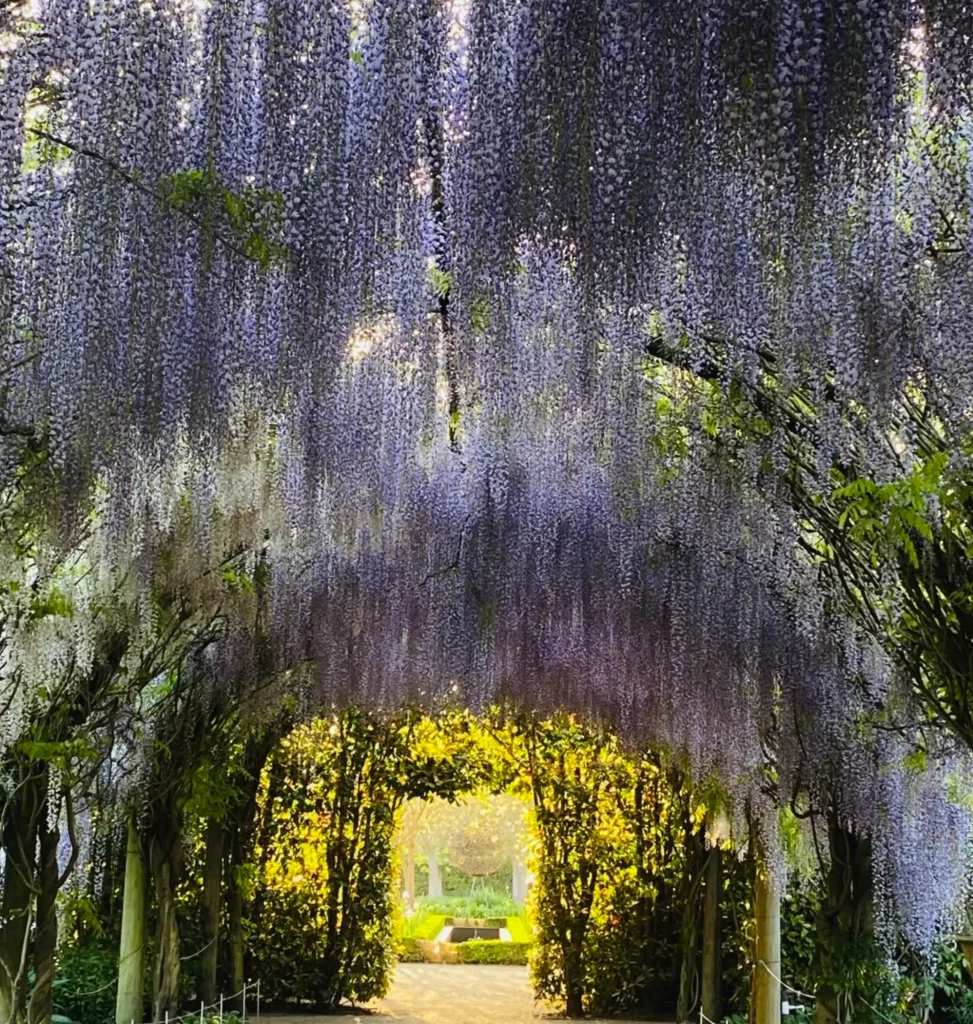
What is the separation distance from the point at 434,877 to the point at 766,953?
12.8 meters

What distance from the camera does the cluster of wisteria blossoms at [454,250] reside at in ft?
7.07

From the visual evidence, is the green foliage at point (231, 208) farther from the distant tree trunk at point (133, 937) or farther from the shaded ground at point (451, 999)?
the shaded ground at point (451, 999)

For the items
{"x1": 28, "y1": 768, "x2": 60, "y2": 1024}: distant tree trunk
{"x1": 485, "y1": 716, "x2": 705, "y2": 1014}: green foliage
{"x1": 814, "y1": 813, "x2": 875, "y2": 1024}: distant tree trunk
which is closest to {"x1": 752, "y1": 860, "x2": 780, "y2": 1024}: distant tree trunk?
{"x1": 814, "y1": 813, "x2": 875, "y2": 1024}: distant tree trunk

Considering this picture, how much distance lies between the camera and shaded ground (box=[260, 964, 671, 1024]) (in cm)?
824

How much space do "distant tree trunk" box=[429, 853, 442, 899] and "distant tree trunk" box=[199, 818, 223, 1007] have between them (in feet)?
34.8

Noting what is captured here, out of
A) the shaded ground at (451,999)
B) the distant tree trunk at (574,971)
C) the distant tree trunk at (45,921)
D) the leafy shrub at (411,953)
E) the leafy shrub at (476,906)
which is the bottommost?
the leafy shrub at (476,906)

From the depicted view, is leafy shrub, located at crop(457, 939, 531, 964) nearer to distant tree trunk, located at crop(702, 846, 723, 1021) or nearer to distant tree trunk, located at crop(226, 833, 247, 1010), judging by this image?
distant tree trunk, located at crop(226, 833, 247, 1010)

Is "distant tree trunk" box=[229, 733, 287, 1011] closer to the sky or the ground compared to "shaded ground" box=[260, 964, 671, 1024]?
closer to the sky

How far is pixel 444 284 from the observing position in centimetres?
324

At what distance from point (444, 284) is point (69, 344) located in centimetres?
102

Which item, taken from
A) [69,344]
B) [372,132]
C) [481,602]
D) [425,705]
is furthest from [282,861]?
[372,132]

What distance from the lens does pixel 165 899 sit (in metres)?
6.21

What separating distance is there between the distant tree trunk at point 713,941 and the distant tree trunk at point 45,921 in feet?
14.2

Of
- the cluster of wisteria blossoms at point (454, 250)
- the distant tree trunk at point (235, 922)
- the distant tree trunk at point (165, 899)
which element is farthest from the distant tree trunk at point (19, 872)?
the distant tree trunk at point (235, 922)
